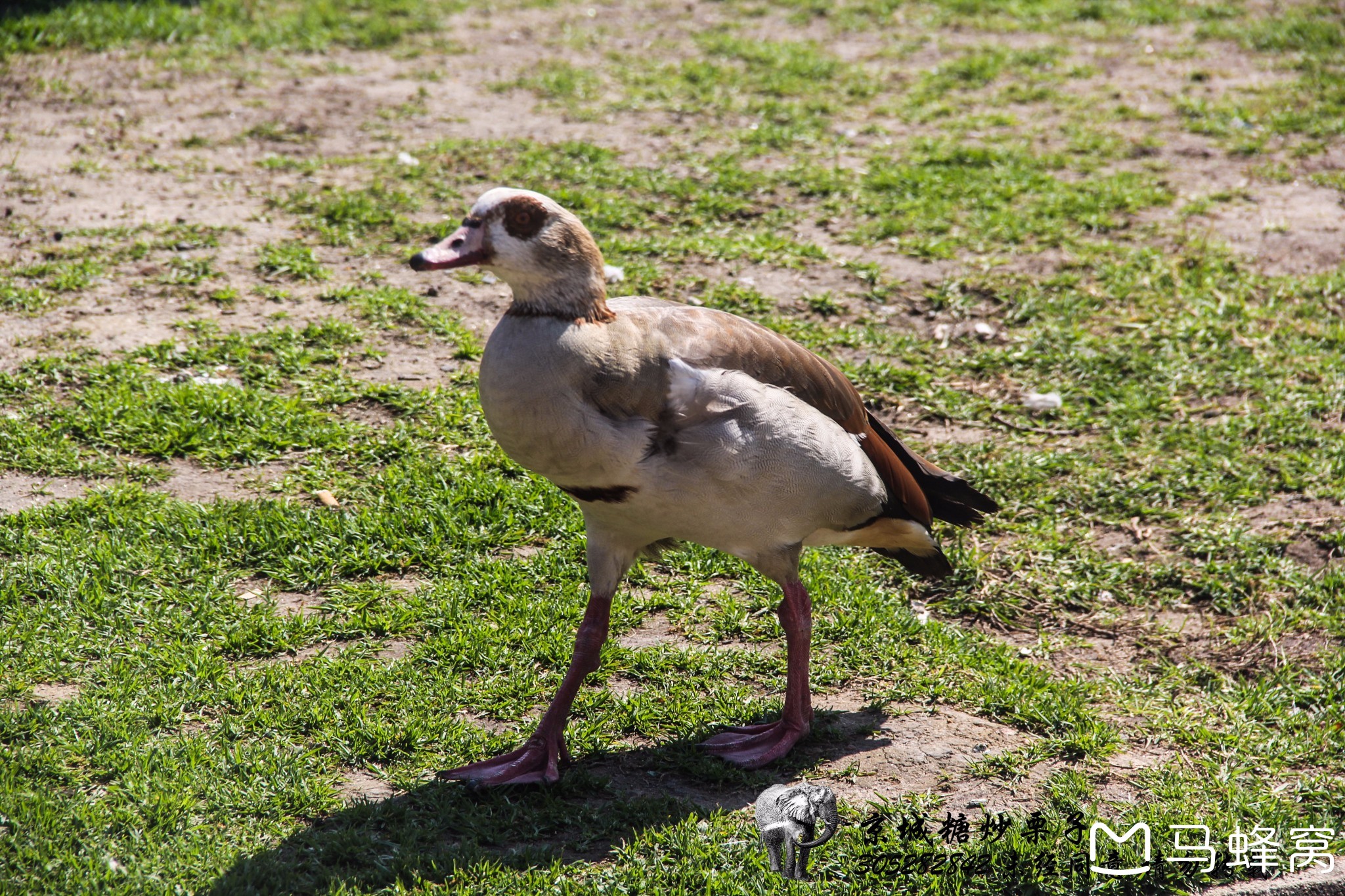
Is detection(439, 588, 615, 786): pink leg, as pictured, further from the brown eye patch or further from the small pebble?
the small pebble

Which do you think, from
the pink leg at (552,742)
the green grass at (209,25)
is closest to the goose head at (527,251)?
the pink leg at (552,742)

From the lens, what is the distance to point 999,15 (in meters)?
11.6

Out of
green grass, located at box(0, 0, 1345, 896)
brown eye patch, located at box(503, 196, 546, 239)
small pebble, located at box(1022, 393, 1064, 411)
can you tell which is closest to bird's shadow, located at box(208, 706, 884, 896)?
green grass, located at box(0, 0, 1345, 896)

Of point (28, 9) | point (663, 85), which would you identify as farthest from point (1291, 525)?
point (28, 9)

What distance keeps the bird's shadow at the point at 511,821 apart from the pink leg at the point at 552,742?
0.12 ft

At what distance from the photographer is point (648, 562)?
15.7 ft

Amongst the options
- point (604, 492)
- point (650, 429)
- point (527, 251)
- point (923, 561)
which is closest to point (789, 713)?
point (923, 561)

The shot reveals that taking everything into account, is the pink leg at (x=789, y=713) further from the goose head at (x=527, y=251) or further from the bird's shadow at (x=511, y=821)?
the goose head at (x=527, y=251)

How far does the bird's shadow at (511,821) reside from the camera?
317 centimetres

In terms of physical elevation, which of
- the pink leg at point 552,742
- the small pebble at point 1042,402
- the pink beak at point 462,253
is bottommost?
the pink leg at point 552,742

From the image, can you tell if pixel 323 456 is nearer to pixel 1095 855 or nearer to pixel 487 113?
pixel 1095 855

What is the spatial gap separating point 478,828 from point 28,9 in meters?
9.10

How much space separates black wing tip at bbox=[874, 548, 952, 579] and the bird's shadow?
772mm

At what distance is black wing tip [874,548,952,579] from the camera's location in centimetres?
442
